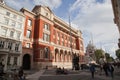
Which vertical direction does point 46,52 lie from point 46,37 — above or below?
below

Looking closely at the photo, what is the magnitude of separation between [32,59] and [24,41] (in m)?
5.80

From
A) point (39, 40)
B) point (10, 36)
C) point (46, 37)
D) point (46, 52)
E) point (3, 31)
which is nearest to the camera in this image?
point (3, 31)

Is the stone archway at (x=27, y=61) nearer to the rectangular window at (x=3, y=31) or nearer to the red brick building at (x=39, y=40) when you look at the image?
the red brick building at (x=39, y=40)

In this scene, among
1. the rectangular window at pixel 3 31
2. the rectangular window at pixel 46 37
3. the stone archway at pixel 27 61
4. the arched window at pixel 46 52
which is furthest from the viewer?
the rectangular window at pixel 46 37

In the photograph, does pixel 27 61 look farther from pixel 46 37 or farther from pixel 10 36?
pixel 46 37

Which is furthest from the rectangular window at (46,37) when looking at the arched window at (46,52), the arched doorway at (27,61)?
the arched doorway at (27,61)

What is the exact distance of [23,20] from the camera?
3669 centimetres

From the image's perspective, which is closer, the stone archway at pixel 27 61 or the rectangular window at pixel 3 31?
the rectangular window at pixel 3 31

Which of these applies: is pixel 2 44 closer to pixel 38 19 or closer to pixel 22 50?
pixel 22 50

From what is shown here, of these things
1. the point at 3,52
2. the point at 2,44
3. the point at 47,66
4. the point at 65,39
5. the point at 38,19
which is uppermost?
the point at 38,19

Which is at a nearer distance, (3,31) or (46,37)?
(3,31)

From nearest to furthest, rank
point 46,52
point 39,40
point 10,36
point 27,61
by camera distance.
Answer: point 10,36 < point 27,61 < point 39,40 < point 46,52

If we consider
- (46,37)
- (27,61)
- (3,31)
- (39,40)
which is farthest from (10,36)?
(46,37)

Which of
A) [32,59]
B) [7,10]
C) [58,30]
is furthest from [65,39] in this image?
[7,10]
